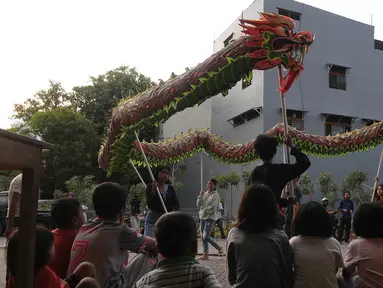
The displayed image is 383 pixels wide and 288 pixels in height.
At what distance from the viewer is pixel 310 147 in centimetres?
750

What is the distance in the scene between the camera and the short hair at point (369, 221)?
9.38 ft

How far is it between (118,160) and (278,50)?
2.84m

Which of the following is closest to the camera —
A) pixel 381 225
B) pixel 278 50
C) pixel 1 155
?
pixel 1 155

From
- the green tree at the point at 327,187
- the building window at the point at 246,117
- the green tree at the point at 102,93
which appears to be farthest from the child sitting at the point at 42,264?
the green tree at the point at 102,93

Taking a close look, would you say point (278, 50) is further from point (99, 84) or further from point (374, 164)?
point (99, 84)

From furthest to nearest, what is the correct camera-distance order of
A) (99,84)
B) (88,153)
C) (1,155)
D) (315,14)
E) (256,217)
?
(99,84) < (88,153) < (315,14) < (256,217) < (1,155)

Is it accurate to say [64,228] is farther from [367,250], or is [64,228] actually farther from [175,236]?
[367,250]

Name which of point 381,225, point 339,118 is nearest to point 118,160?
point 381,225

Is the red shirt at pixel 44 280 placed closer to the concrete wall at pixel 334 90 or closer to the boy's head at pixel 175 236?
the boy's head at pixel 175 236

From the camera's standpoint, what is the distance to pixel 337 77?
19.6 metres

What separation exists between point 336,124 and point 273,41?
16182 mm

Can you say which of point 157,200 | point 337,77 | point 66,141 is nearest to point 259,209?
point 157,200

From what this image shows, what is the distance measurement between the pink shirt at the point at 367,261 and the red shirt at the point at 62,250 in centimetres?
202

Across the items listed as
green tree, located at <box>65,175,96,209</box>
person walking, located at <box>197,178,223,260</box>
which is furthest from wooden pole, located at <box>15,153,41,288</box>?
green tree, located at <box>65,175,96,209</box>
